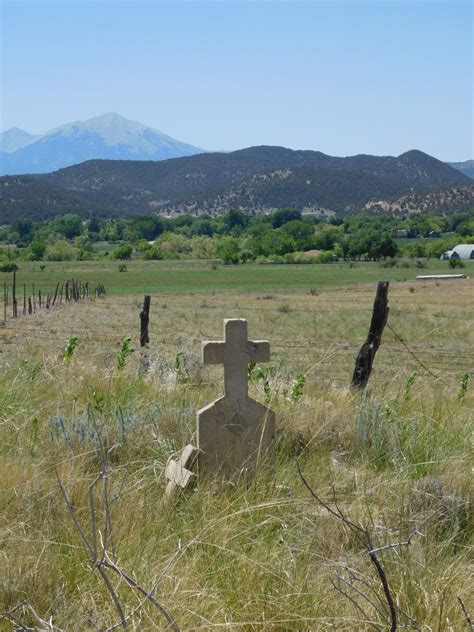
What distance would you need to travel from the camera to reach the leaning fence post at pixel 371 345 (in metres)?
9.02

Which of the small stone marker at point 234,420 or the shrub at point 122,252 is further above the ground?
the small stone marker at point 234,420

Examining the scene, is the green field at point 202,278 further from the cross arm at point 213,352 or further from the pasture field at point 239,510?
the cross arm at point 213,352

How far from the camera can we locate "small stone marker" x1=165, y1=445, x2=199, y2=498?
185 inches

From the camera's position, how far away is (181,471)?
4.82 meters

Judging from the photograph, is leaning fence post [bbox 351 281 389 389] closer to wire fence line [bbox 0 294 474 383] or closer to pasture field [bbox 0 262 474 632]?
wire fence line [bbox 0 294 474 383]

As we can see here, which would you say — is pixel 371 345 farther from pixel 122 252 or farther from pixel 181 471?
pixel 122 252

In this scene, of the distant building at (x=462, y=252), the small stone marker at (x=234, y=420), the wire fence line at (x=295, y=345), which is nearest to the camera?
the small stone marker at (x=234, y=420)

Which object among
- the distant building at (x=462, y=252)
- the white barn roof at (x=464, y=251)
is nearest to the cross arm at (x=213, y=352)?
the distant building at (x=462, y=252)

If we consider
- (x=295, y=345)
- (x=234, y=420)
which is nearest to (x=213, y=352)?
(x=234, y=420)

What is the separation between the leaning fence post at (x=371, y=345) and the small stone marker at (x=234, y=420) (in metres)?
3.52

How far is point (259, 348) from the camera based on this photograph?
5.57 meters

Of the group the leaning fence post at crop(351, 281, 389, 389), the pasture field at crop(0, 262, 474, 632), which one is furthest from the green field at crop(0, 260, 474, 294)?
the pasture field at crop(0, 262, 474, 632)

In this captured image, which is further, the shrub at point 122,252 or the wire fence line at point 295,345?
the shrub at point 122,252

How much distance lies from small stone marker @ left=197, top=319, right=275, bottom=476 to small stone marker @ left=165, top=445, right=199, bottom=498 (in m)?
0.06
